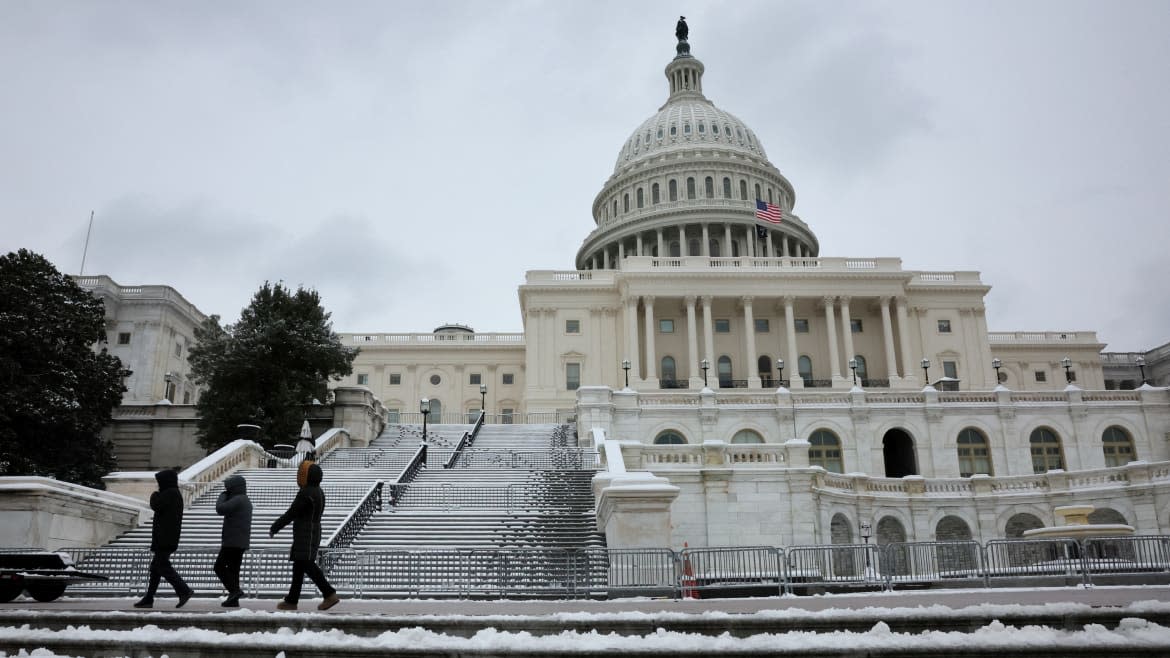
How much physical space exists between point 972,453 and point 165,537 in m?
41.6

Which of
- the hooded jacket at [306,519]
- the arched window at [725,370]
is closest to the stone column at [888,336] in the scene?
the arched window at [725,370]

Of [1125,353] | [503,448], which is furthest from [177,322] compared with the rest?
[1125,353]

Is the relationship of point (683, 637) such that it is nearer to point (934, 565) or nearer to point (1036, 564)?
point (934, 565)

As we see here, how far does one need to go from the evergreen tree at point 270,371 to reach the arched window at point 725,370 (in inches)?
1331

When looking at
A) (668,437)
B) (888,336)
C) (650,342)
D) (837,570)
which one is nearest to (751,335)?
(650,342)

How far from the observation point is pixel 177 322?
71312 mm

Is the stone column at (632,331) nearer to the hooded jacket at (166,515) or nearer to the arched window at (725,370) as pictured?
the arched window at (725,370)

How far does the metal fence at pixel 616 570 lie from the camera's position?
17672mm

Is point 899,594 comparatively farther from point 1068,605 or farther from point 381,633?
point 381,633

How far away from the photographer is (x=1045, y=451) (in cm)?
4562

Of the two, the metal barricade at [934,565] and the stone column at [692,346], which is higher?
the stone column at [692,346]

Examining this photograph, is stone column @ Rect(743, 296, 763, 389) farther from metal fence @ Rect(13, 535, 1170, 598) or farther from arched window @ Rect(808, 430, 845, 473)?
metal fence @ Rect(13, 535, 1170, 598)

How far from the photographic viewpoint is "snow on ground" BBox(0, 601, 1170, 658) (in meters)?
8.67

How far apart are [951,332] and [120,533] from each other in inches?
2557
